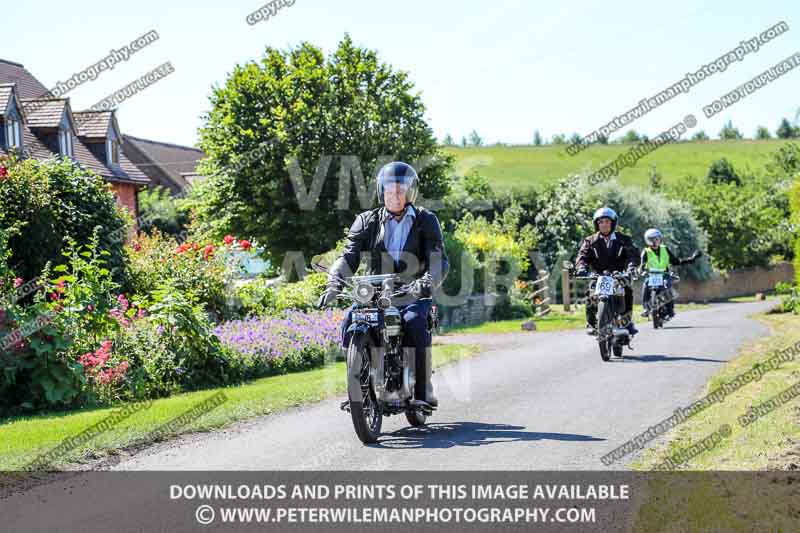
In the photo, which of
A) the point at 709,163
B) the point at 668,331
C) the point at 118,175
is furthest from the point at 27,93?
the point at 709,163

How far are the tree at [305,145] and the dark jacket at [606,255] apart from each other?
60.4 feet

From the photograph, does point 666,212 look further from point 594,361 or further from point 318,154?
point 594,361

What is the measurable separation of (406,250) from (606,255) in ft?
22.6

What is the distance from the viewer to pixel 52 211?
17.9 meters

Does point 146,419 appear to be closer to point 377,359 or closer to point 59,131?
point 377,359

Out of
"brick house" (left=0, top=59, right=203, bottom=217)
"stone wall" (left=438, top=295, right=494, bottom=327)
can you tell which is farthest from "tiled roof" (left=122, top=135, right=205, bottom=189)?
"stone wall" (left=438, top=295, right=494, bottom=327)

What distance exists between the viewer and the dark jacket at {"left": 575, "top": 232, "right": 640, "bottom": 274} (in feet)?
48.5

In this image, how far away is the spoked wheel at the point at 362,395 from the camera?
7801 millimetres

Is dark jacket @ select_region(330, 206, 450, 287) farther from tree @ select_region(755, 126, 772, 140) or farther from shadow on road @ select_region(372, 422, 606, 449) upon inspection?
tree @ select_region(755, 126, 772, 140)

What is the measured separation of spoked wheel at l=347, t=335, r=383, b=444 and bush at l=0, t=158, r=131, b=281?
9.95 m

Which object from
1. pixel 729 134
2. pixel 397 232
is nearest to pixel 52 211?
pixel 397 232

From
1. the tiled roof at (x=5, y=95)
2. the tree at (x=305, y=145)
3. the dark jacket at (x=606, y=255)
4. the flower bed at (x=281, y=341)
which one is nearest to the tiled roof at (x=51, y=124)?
the tiled roof at (x=5, y=95)

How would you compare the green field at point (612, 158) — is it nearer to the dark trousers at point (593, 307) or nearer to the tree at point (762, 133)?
the tree at point (762, 133)

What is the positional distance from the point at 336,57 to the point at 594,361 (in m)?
23.4
